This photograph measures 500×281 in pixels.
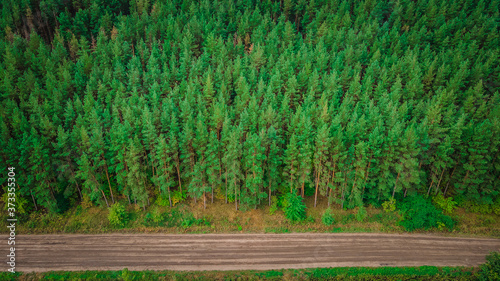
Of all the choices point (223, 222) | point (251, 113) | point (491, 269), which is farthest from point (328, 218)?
point (491, 269)

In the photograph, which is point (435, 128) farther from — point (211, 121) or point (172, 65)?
point (172, 65)

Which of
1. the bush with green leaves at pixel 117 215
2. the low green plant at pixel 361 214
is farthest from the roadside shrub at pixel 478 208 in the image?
the bush with green leaves at pixel 117 215

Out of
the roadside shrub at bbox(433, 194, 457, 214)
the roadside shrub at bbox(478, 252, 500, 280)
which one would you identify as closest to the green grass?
the roadside shrub at bbox(478, 252, 500, 280)

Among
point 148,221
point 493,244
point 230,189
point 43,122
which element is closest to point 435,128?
point 493,244

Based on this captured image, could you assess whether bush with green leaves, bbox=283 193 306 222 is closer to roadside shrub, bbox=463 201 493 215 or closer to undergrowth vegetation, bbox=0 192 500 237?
undergrowth vegetation, bbox=0 192 500 237

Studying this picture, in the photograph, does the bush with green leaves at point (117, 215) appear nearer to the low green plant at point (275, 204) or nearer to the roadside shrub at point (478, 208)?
the low green plant at point (275, 204)

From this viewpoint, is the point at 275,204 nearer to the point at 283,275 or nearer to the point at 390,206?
the point at 283,275
